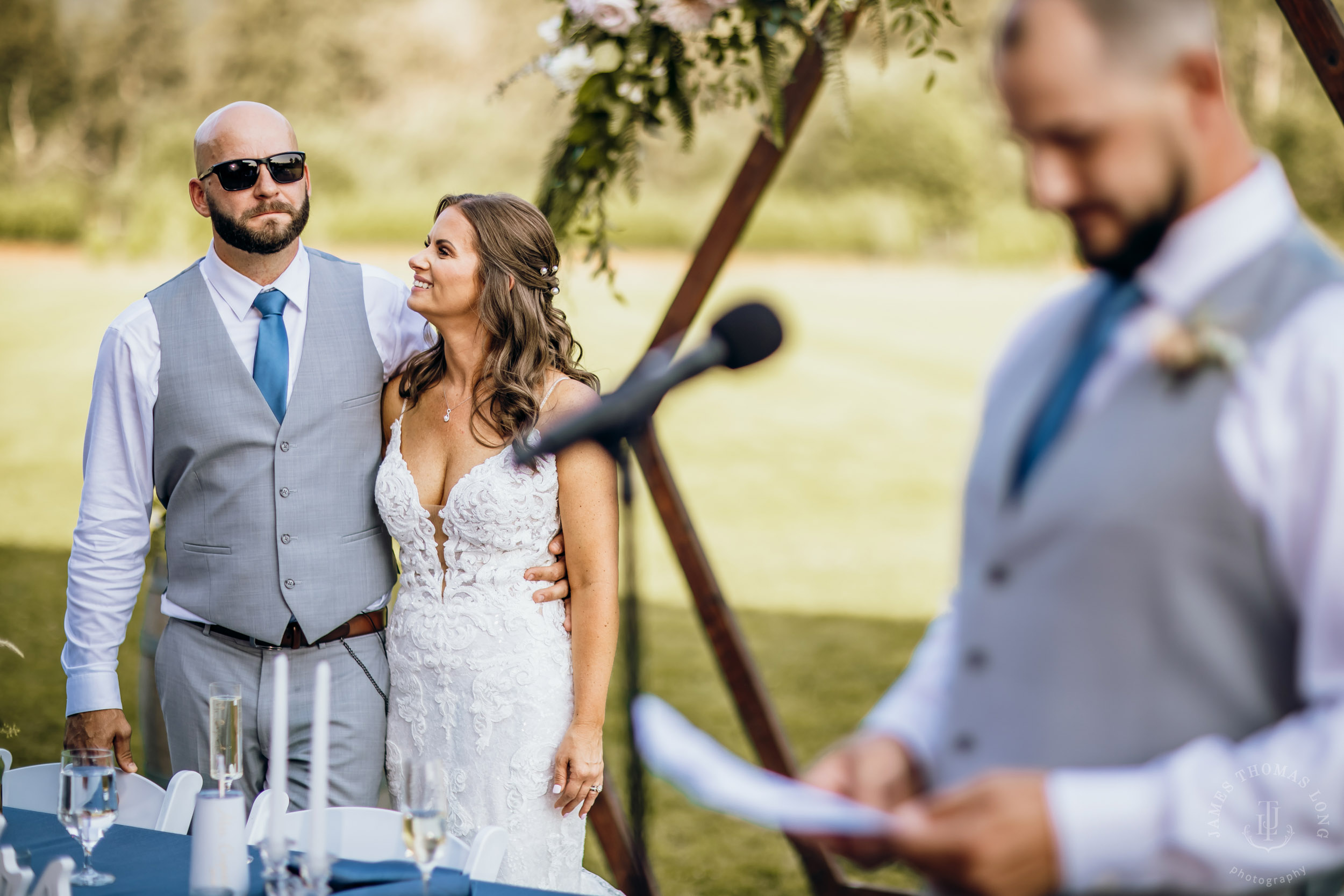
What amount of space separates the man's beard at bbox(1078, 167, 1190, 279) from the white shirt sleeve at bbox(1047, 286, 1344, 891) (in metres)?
0.14

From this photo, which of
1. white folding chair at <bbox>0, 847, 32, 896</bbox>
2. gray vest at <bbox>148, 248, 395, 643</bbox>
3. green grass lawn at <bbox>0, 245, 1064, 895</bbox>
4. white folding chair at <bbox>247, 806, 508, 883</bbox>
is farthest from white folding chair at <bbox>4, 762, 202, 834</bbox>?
green grass lawn at <bbox>0, 245, 1064, 895</bbox>

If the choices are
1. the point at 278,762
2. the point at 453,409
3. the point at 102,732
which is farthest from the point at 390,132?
the point at 278,762

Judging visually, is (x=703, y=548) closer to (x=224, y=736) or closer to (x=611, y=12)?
(x=611, y=12)

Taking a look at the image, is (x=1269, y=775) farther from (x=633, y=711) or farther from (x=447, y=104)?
(x=447, y=104)

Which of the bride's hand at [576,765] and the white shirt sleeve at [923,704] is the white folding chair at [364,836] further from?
the white shirt sleeve at [923,704]

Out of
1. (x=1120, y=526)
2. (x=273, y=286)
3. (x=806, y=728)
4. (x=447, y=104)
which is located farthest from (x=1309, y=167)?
(x=1120, y=526)

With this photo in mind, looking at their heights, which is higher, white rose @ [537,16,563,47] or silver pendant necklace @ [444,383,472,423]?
white rose @ [537,16,563,47]

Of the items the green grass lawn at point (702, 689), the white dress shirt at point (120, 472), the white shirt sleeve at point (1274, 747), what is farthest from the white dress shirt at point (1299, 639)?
the green grass lawn at point (702, 689)

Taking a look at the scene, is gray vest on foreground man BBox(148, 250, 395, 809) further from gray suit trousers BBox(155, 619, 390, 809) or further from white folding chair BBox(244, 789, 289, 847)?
white folding chair BBox(244, 789, 289, 847)

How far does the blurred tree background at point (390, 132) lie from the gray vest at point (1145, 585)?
27.5ft

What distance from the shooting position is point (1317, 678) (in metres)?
0.97

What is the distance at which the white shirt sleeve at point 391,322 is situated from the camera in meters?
2.55

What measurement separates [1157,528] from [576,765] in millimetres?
1508

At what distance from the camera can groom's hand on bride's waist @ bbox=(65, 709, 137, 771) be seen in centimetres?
235
